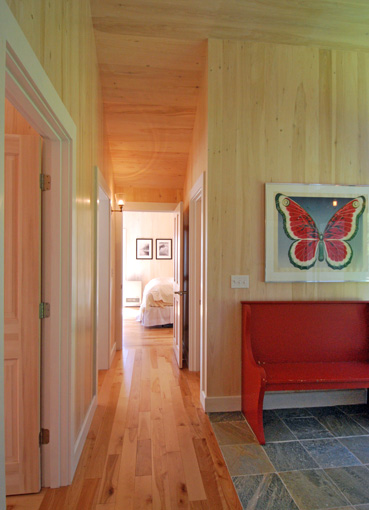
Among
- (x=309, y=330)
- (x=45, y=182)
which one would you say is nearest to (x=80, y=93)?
(x=45, y=182)

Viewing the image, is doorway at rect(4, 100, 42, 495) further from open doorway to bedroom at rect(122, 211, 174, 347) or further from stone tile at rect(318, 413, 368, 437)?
open doorway to bedroom at rect(122, 211, 174, 347)

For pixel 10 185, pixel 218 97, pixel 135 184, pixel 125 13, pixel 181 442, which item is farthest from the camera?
pixel 135 184

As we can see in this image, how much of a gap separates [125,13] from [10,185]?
5.63 ft

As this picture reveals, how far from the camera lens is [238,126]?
2518 mm

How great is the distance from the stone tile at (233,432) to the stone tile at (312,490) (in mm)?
382

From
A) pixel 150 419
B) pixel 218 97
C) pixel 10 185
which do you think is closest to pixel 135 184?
pixel 218 97

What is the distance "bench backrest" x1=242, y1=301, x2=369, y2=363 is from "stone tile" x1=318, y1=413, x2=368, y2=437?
461 mm

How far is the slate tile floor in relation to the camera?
5.18 feet

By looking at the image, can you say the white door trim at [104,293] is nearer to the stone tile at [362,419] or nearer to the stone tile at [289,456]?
the stone tile at [289,456]

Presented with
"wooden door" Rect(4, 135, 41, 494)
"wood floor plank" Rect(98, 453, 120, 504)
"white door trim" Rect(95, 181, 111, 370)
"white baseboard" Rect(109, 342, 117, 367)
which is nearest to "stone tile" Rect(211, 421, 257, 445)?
"wood floor plank" Rect(98, 453, 120, 504)

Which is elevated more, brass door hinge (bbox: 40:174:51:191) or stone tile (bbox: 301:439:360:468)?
brass door hinge (bbox: 40:174:51:191)

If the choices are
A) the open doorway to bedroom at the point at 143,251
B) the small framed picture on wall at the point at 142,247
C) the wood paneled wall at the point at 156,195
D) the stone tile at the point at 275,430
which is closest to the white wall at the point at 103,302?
the wood paneled wall at the point at 156,195

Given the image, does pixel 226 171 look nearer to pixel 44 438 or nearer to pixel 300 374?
pixel 300 374

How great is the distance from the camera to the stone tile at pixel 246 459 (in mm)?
1784
